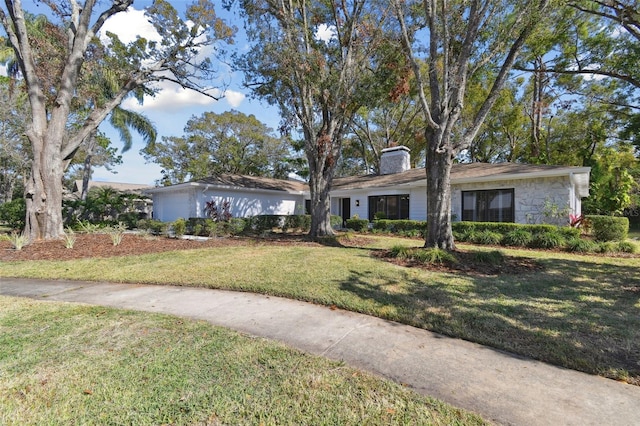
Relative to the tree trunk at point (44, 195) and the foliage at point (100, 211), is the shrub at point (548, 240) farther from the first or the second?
the foliage at point (100, 211)

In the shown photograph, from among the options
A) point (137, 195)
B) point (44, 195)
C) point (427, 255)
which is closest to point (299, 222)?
point (427, 255)

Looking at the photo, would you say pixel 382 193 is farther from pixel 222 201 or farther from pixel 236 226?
pixel 222 201

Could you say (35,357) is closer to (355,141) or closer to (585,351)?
(585,351)

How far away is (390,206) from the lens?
1816 centimetres

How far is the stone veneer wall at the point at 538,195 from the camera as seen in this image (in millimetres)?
12625

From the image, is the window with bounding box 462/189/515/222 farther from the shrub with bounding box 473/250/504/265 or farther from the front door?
A: the front door

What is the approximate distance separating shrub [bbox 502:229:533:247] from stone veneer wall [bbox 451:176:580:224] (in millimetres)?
2022

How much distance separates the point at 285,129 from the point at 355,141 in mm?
18829

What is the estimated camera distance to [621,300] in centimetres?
523

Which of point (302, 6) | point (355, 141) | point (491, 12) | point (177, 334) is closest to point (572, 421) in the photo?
point (177, 334)

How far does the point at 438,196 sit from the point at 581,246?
236 inches

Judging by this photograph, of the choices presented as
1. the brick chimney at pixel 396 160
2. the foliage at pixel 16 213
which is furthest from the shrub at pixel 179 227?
the brick chimney at pixel 396 160

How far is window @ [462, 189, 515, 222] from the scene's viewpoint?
46.2ft

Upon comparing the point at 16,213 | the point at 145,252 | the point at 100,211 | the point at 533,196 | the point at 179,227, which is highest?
the point at 533,196
